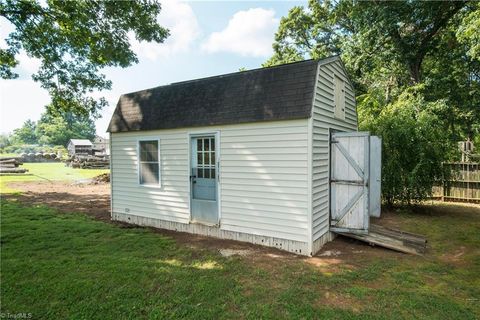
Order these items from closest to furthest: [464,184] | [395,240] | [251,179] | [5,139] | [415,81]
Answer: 1. [395,240]
2. [251,179]
3. [464,184]
4. [415,81]
5. [5,139]

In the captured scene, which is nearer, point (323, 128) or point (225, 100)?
point (323, 128)

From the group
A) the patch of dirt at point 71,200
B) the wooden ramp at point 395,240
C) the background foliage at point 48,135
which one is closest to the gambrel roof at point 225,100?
the wooden ramp at point 395,240

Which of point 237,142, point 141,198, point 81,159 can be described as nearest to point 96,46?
point 141,198

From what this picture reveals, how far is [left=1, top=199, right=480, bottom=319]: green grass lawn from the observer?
10.1ft

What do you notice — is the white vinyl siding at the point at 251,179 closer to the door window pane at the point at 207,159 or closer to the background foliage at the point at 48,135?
the door window pane at the point at 207,159

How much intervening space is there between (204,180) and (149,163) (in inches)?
72.3

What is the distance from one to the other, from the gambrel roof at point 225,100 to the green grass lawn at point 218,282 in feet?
8.72

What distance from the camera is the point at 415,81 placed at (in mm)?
13047

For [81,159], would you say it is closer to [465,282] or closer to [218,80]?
[218,80]

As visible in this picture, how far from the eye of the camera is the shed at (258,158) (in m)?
4.92

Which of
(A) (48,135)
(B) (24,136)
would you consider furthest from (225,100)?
(B) (24,136)

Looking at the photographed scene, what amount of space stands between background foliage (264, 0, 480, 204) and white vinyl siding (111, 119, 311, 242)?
482 centimetres

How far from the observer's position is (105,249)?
5.14 metres

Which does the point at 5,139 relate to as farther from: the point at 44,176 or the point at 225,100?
the point at 225,100
